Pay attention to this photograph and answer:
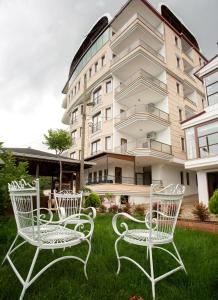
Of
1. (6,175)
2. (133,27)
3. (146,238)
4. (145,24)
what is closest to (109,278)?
(146,238)

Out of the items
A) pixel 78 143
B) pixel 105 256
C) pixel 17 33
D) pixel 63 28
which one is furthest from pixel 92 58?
pixel 105 256

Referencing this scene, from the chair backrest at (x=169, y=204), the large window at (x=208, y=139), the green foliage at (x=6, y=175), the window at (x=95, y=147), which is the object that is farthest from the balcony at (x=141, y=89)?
the chair backrest at (x=169, y=204)

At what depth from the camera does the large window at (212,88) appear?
1427 centimetres

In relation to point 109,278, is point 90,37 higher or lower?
higher

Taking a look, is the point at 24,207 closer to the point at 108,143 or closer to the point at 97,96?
the point at 108,143

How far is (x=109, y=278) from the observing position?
2504mm

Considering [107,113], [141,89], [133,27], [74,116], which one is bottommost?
[107,113]

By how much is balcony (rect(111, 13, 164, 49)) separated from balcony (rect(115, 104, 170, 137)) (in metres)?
7.09

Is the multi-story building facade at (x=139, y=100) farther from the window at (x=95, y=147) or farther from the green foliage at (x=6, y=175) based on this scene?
the green foliage at (x=6, y=175)

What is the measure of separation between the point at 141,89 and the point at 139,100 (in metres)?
1.67

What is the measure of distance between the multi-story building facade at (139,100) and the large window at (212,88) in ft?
17.7

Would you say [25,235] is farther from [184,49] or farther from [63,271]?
[184,49]

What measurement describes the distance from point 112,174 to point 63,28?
12799mm

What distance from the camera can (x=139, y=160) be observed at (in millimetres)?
20109
